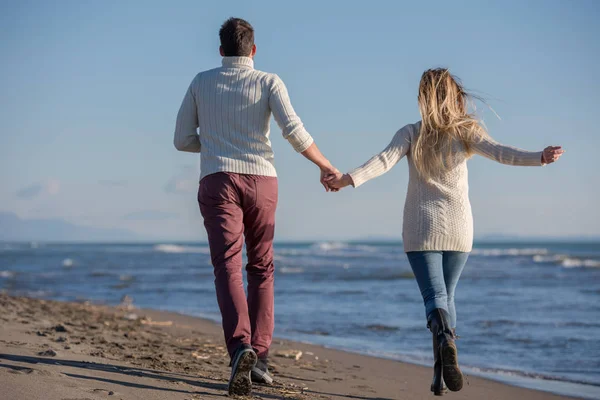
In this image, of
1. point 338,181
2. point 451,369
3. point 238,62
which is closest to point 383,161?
point 338,181

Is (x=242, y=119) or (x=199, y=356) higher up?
(x=242, y=119)

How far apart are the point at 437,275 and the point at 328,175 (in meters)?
0.87

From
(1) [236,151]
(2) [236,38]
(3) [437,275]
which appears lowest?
(3) [437,275]

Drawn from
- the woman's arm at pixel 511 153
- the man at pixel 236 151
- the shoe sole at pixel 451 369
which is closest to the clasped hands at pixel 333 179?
the man at pixel 236 151

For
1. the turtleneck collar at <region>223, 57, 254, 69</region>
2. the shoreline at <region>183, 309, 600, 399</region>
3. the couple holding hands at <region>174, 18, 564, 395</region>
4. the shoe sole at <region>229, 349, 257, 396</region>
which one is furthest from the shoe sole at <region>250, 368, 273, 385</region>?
the shoreline at <region>183, 309, 600, 399</region>

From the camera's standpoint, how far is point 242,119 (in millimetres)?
3658

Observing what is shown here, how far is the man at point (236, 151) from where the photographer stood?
3.63 meters

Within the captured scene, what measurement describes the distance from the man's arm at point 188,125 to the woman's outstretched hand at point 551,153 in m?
1.91

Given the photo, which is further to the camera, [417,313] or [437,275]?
[417,313]

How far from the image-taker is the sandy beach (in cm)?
344

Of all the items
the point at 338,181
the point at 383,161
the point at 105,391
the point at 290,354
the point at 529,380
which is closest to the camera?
the point at 105,391

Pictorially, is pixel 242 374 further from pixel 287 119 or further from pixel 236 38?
pixel 236 38

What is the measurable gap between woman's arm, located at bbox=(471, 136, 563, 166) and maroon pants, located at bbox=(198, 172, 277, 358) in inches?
46.7

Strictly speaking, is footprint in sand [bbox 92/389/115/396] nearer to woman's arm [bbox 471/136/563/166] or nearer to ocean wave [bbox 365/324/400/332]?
woman's arm [bbox 471/136/563/166]
